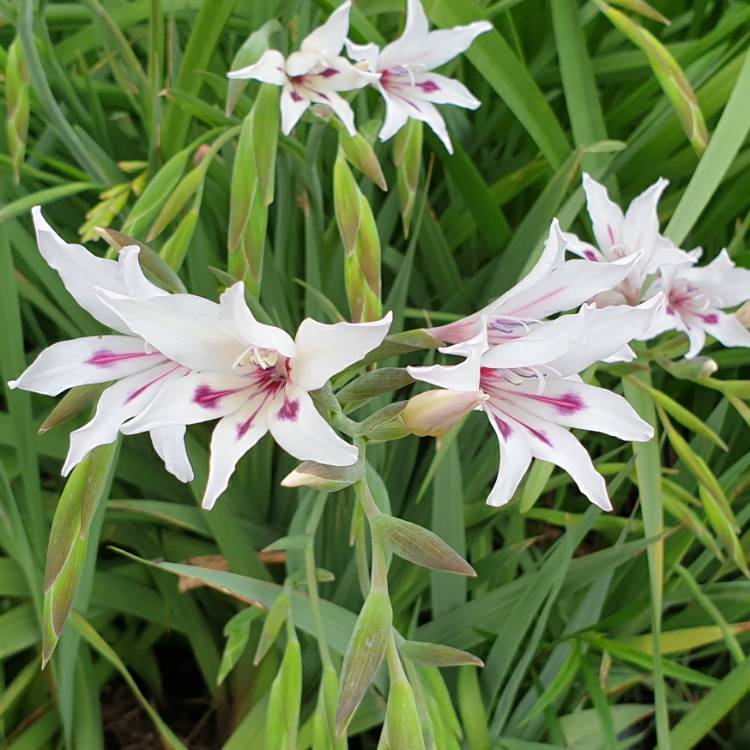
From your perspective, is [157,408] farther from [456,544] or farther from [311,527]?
[456,544]

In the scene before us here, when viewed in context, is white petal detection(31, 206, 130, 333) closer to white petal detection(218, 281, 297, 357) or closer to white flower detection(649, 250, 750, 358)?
white petal detection(218, 281, 297, 357)

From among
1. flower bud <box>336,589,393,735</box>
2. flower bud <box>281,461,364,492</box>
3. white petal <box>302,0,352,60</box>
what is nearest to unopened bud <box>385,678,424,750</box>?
flower bud <box>336,589,393,735</box>

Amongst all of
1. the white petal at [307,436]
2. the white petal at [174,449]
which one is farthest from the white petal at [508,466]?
the white petal at [174,449]

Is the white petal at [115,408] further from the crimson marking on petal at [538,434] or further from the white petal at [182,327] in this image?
the crimson marking on petal at [538,434]

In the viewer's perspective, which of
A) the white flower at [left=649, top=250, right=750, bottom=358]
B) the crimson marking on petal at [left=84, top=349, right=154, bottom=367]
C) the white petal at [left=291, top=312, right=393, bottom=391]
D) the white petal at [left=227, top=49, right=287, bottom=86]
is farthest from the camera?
the white flower at [left=649, top=250, right=750, bottom=358]

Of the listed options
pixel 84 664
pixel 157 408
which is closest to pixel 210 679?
pixel 84 664

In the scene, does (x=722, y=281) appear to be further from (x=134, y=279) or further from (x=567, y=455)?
(x=134, y=279)

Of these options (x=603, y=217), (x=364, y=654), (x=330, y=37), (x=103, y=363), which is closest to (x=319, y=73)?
(x=330, y=37)

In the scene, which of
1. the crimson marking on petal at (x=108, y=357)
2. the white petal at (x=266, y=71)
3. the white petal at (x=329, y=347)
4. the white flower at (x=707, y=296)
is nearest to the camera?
the white petal at (x=329, y=347)
